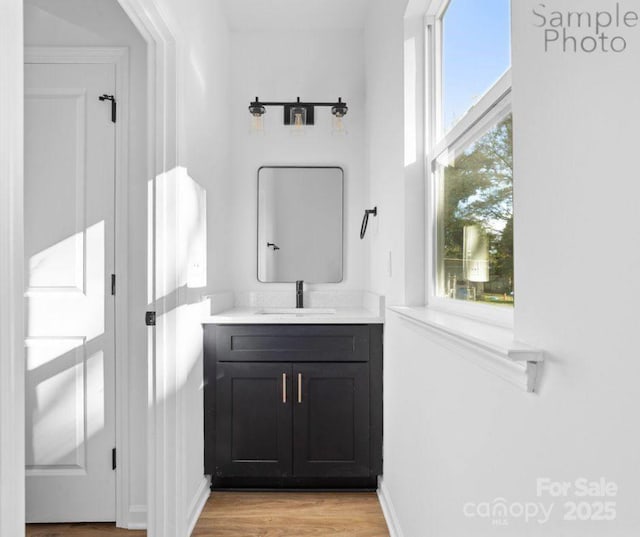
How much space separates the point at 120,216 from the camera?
6.81 feet

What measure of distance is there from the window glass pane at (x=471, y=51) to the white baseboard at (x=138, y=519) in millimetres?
2034

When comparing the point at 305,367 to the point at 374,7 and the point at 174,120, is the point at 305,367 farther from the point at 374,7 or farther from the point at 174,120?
the point at 374,7

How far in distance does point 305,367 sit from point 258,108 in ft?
5.06

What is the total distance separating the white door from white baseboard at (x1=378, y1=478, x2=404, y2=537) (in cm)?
123

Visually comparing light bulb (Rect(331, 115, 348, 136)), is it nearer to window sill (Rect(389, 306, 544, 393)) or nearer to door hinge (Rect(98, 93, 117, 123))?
door hinge (Rect(98, 93, 117, 123))

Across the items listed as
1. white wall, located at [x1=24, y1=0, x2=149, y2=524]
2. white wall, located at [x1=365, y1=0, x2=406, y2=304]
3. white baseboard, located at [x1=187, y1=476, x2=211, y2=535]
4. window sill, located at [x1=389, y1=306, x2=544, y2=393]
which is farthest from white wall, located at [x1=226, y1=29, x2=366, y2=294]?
window sill, located at [x1=389, y1=306, x2=544, y2=393]

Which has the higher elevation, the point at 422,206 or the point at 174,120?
the point at 174,120

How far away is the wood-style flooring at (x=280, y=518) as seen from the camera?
1995 mm

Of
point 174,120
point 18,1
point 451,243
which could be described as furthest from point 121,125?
point 451,243

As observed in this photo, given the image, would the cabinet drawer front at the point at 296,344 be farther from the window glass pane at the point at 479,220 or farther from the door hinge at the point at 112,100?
the door hinge at the point at 112,100

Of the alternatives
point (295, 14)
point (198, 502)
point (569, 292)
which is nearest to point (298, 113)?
point (295, 14)

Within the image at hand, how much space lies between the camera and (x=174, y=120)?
181 centimetres

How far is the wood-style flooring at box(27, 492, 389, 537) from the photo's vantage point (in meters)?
2.00

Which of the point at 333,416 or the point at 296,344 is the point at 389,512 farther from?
the point at 296,344
